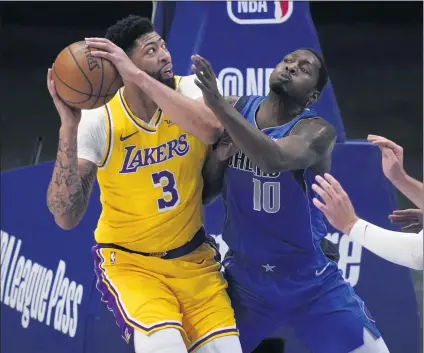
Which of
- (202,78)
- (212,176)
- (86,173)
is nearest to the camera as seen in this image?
(202,78)

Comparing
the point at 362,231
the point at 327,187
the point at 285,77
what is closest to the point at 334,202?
the point at 327,187

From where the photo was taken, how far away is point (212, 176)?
12.1 ft

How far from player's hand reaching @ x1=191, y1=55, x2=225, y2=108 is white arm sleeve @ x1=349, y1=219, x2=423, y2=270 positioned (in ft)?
2.19

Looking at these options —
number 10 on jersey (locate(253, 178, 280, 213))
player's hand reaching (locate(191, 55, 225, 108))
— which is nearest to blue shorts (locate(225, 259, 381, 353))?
number 10 on jersey (locate(253, 178, 280, 213))

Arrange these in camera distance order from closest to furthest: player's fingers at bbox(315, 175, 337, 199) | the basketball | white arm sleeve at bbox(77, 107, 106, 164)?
player's fingers at bbox(315, 175, 337, 199) → the basketball → white arm sleeve at bbox(77, 107, 106, 164)

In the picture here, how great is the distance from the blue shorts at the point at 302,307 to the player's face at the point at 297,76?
2.42 ft

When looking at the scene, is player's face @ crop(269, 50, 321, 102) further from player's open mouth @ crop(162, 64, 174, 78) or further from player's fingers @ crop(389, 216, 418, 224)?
player's fingers @ crop(389, 216, 418, 224)

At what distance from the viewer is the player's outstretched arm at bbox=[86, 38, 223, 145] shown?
3.29m

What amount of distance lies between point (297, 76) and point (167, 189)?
695 mm

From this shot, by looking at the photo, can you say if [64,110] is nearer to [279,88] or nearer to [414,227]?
[279,88]

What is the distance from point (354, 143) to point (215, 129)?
1.71 metres

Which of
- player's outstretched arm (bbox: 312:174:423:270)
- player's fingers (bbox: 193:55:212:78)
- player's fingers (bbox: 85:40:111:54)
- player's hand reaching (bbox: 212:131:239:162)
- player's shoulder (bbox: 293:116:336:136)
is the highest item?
player's fingers (bbox: 85:40:111:54)

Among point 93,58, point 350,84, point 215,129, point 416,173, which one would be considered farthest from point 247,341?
point 350,84

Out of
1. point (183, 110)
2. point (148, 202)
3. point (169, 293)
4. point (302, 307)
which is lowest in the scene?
point (302, 307)
